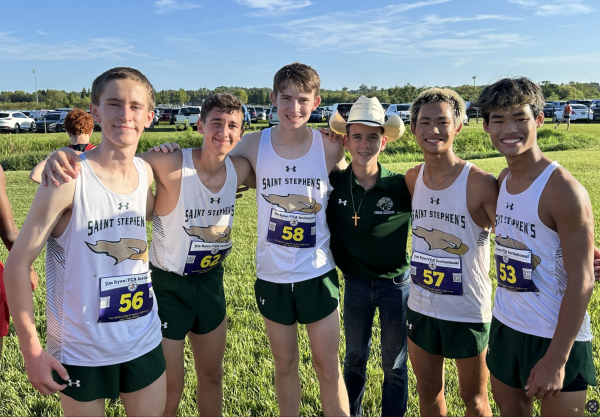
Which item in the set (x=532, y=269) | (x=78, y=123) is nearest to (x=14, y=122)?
(x=78, y=123)

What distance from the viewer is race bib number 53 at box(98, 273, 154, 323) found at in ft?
7.27

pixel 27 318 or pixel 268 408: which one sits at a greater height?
pixel 27 318

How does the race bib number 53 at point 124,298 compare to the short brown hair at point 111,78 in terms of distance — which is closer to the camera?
the race bib number 53 at point 124,298

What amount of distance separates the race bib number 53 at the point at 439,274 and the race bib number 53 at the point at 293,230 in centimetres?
71

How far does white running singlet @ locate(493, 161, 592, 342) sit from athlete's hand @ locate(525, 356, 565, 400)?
0.15 metres

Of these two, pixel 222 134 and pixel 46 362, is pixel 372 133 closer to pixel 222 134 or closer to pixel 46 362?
pixel 222 134

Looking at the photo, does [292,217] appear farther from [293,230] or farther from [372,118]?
[372,118]

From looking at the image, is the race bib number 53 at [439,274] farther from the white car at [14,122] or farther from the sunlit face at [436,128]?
the white car at [14,122]

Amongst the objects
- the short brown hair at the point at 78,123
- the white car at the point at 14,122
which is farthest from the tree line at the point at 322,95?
the short brown hair at the point at 78,123

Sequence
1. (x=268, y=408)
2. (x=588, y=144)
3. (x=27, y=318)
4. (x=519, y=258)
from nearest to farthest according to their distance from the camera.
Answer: (x=27, y=318)
(x=519, y=258)
(x=268, y=408)
(x=588, y=144)

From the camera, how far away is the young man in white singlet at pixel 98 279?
2.06m

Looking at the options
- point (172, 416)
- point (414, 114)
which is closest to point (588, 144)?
point (414, 114)

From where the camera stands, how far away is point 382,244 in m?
3.13

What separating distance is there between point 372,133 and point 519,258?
1.27 m
